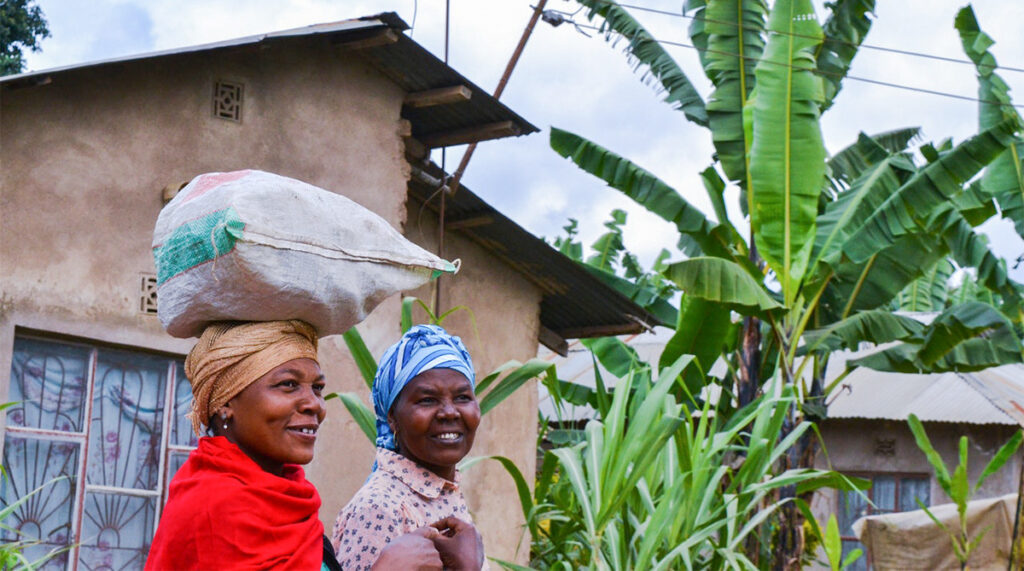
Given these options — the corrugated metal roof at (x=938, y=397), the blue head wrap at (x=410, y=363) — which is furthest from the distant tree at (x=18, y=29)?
the blue head wrap at (x=410, y=363)

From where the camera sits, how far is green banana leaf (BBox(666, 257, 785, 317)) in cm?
729

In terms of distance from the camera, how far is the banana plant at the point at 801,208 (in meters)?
8.01

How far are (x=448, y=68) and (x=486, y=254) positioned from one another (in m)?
1.54

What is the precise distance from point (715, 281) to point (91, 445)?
3.79m

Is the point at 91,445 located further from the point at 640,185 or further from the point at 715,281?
the point at 640,185

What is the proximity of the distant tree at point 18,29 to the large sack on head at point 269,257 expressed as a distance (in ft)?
50.9

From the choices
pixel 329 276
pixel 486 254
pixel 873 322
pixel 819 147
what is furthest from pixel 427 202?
pixel 329 276

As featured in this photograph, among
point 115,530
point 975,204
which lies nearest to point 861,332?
point 975,204

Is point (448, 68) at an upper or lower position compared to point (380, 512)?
upper

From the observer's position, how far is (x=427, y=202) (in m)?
6.93

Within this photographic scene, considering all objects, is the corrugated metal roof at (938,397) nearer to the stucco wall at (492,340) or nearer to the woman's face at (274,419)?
the stucco wall at (492,340)

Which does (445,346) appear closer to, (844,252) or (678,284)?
(678,284)

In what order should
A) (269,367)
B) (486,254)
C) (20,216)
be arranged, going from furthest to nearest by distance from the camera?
(486,254) < (20,216) < (269,367)

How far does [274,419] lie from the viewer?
6.40 feet
